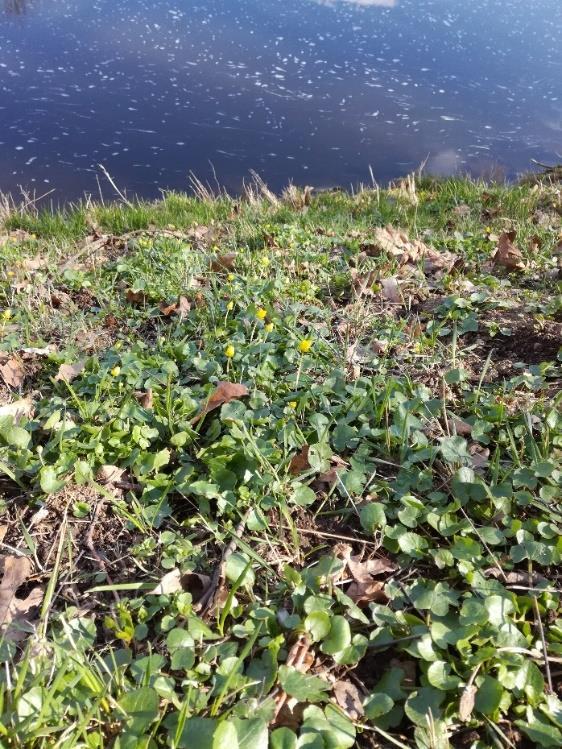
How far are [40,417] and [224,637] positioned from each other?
1.17 metres

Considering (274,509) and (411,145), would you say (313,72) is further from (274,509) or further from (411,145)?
(274,509)

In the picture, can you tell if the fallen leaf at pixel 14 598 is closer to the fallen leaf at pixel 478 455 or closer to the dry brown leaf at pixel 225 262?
the fallen leaf at pixel 478 455

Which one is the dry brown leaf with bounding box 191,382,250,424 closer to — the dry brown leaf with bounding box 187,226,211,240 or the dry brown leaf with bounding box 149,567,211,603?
the dry brown leaf with bounding box 149,567,211,603

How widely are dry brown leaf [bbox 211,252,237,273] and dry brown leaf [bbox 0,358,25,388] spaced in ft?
4.25

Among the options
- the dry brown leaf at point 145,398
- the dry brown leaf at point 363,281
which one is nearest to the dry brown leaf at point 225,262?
the dry brown leaf at point 363,281

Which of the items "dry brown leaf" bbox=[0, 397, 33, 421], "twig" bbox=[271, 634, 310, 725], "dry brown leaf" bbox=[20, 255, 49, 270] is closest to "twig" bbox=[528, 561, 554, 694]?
"twig" bbox=[271, 634, 310, 725]

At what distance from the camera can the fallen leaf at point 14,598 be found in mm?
1511

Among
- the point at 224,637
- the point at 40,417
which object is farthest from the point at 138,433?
the point at 224,637

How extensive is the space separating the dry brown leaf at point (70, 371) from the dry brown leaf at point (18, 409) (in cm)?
17

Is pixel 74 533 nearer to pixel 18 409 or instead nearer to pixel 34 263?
pixel 18 409

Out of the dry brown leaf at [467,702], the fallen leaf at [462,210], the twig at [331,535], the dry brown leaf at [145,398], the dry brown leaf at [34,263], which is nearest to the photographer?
the dry brown leaf at [467,702]

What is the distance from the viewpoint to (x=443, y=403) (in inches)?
82.4

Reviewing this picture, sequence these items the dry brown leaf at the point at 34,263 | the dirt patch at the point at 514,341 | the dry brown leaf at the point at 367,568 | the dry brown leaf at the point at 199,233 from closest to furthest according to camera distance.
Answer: the dry brown leaf at the point at 367,568, the dirt patch at the point at 514,341, the dry brown leaf at the point at 34,263, the dry brown leaf at the point at 199,233

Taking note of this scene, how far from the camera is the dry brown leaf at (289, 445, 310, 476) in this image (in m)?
1.93
